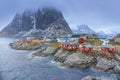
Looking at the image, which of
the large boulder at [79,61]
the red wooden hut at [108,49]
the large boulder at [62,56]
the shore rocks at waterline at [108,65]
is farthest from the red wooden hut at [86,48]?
the shore rocks at waterline at [108,65]

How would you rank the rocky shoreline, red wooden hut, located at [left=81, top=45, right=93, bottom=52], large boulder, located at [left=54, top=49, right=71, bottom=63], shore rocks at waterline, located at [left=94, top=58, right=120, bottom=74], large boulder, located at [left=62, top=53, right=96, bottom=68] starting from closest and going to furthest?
shore rocks at waterline, located at [left=94, top=58, right=120, bottom=74], the rocky shoreline, large boulder, located at [left=62, top=53, right=96, bottom=68], large boulder, located at [left=54, top=49, right=71, bottom=63], red wooden hut, located at [left=81, top=45, right=93, bottom=52]

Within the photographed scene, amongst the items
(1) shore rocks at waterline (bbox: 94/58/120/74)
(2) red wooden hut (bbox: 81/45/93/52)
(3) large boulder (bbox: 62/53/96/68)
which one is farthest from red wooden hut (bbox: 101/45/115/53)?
(1) shore rocks at waterline (bbox: 94/58/120/74)

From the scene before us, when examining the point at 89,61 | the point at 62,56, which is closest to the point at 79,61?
the point at 89,61

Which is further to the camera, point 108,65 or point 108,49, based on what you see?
point 108,49

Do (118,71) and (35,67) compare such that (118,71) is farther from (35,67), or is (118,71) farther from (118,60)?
(35,67)

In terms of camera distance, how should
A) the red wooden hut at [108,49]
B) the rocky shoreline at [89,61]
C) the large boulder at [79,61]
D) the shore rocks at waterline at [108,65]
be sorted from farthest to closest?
1. the red wooden hut at [108,49]
2. the large boulder at [79,61]
3. the rocky shoreline at [89,61]
4. the shore rocks at waterline at [108,65]

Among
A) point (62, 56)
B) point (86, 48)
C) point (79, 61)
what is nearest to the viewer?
point (79, 61)

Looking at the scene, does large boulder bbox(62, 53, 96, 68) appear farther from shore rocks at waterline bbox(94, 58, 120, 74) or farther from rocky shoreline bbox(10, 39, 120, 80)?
shore rocks at waterline bbox(94, 58, 120, 74)

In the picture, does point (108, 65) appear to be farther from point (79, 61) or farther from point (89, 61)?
point (79, 61)

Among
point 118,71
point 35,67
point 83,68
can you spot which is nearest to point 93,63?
point 83,68

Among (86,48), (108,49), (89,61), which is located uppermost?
(86,48)

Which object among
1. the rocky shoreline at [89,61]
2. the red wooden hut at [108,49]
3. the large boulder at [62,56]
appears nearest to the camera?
the rocky shoreline at [89,61]

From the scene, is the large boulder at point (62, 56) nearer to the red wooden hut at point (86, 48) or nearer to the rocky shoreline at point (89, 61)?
the rocky shoreline at point (89, 61)

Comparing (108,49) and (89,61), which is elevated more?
(108,49)
